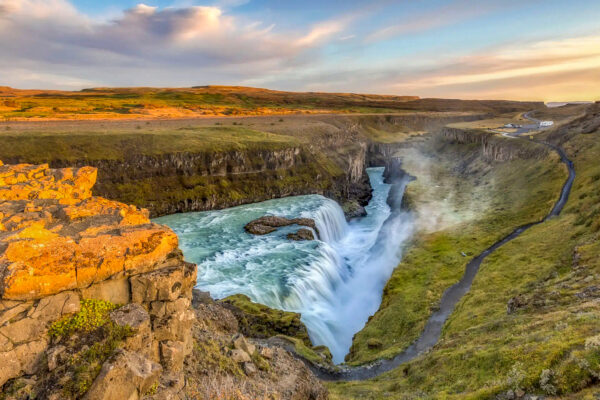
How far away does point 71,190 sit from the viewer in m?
15.0

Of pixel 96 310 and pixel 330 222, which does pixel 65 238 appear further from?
pixel 330 222

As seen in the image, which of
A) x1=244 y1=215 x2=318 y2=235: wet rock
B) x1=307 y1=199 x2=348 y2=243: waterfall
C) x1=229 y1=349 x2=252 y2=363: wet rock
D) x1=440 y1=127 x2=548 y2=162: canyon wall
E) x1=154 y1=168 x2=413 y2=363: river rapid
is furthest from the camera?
x1=440 y1=127 x2=548 y2=162: canyon wall

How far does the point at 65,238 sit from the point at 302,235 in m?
43.8

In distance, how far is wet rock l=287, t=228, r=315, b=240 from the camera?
53019mm

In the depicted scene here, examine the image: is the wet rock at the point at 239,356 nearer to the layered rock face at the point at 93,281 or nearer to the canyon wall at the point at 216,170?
the layered rock face at the point at 93,281

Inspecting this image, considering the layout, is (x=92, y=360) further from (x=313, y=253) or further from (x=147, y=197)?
(x=147, y=197)

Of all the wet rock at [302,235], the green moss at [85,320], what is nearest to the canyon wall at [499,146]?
the wet rock at [302,235]

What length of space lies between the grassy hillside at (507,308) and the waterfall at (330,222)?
50.7 ft

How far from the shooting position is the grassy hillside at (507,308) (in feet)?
45.8

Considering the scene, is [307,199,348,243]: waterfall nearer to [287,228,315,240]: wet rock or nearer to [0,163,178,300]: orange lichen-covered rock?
[287,228,315,240]: wet rock

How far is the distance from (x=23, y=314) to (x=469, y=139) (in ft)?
465

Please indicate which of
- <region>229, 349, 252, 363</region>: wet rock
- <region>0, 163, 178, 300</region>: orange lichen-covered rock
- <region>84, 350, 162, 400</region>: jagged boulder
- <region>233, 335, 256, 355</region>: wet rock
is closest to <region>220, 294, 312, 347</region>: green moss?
<region>233, 335, 256, 355</region>: wet rock

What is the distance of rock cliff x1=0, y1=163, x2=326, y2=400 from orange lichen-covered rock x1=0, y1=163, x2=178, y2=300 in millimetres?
31

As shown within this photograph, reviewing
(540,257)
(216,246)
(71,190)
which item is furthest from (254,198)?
(71,190)
